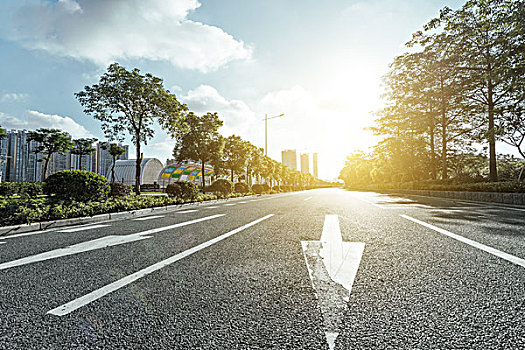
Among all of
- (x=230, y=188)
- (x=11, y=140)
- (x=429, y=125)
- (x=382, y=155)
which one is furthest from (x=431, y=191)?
(x=11, y=140)

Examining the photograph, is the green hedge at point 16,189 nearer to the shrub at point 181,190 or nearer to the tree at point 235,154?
the shrub at point 181,190

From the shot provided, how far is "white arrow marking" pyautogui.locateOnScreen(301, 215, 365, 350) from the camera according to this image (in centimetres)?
202

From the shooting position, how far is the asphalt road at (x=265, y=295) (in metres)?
1.77

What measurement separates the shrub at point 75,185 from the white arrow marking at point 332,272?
28.2 ft

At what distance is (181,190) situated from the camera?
56.0ft

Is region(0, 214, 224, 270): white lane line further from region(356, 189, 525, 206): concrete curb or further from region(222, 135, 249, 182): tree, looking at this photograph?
region(222, 135, 249, 182): tree

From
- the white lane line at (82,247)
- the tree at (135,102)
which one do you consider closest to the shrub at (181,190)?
the tree at (135,102)

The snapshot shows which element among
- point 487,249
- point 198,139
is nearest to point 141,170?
point 198,139

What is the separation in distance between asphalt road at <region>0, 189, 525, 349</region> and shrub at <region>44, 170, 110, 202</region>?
17.3 feet

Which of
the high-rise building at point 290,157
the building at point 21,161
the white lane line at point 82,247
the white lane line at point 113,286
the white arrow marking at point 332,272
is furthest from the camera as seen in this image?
the high-rise building at point 290,157

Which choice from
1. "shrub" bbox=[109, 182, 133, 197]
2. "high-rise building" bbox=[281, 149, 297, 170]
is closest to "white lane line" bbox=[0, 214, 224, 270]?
"shrub" bbox=[109, 182, 133, 197]

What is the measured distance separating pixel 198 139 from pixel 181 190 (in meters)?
6.58

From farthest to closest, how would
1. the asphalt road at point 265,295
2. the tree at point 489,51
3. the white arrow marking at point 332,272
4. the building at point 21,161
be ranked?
the building at point 21,161
the tree at point 489,51
the white arrow marking at point 332,272
the asphalt road at point 265,295

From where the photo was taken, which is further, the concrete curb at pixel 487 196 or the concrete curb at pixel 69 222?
the concrete curb at pixel 487 196
